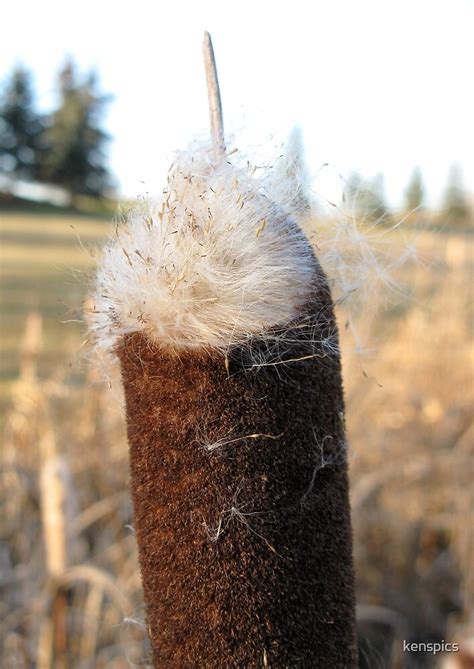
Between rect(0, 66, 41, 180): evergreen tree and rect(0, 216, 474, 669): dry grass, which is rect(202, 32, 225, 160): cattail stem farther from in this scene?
rect(0, 66, 41, 180): evergreen tree

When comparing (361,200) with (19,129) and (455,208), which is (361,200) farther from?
(19,129)

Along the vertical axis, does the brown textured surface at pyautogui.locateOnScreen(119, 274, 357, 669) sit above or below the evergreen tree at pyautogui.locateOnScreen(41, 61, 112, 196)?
below

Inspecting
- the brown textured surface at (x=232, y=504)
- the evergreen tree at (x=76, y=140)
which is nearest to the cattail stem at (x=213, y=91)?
the brown textured surface at (x=232, y=504)

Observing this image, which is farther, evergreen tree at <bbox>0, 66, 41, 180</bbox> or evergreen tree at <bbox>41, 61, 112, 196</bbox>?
evergreen tree at <bbox>0, 66, 41, 180</bbox>

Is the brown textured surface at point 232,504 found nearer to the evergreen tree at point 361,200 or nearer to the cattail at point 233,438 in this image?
the cattail at point 233,438

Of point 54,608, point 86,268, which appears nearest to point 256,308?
point 86,268

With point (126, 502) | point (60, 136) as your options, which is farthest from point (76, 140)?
point (126, 502)

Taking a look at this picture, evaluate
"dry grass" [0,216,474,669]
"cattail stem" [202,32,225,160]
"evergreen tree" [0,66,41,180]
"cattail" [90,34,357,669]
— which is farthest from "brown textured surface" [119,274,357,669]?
"evergreen tree" [0,66,41,180]
